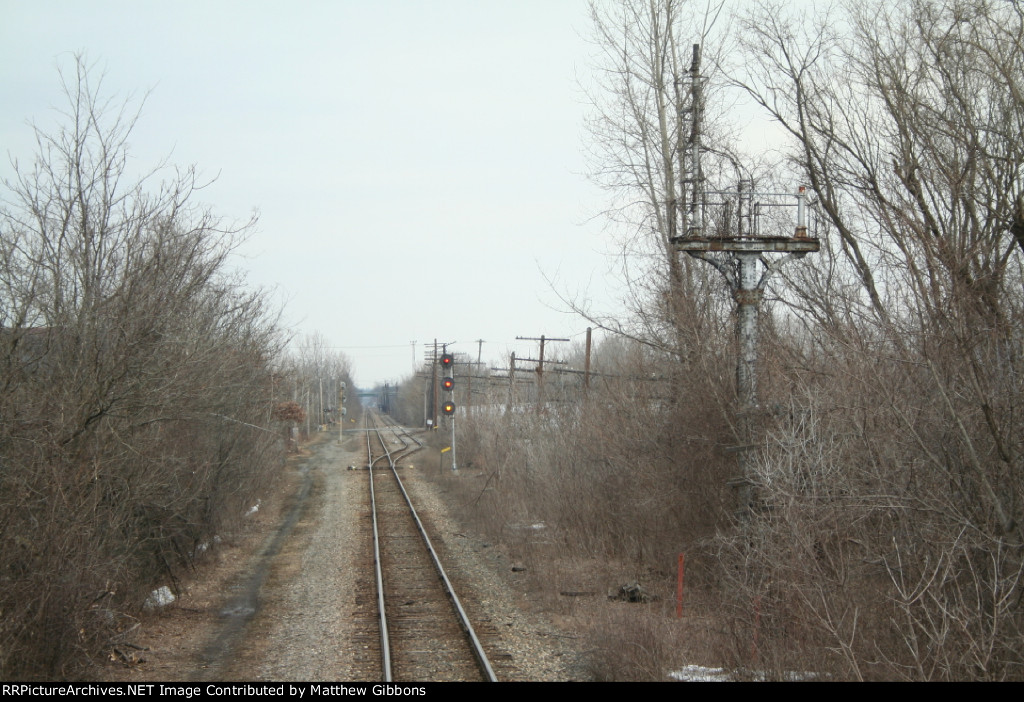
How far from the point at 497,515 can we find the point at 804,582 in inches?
473

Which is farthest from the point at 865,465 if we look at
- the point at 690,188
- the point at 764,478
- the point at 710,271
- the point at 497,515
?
the point at 497,515

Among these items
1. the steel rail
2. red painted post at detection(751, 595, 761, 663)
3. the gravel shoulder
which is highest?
red painted post at detection(751, 595, 761, 663)

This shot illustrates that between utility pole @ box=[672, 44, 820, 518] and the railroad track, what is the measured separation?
4.75 m

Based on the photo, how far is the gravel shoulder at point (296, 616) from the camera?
29.8ft

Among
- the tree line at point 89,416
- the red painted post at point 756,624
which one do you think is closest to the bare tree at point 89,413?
the tree line at point 89,416

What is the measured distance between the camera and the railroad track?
29.4ft

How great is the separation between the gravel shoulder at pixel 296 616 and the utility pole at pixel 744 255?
168 inches

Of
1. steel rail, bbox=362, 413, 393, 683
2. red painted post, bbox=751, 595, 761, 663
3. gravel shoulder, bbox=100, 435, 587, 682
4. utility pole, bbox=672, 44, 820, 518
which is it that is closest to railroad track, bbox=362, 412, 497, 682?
steel rail, bbox=362, 413, 393, 683

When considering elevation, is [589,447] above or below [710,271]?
below

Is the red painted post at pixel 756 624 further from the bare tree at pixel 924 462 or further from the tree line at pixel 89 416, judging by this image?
the tree line at pixel 89 416

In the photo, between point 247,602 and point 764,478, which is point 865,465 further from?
point 247,602

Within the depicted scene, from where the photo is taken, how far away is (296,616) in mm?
11609

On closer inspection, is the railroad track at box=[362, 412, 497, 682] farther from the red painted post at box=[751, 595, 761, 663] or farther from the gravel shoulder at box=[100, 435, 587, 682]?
the red painted post at box=[751, 595, 761, 663]

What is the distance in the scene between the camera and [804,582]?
8281mm
